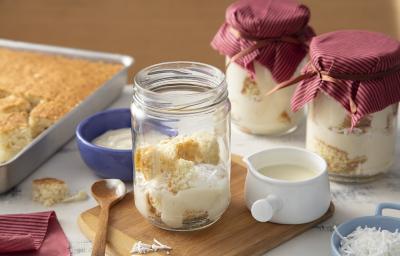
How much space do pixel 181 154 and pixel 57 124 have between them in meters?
0.40

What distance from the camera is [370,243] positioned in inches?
44.7

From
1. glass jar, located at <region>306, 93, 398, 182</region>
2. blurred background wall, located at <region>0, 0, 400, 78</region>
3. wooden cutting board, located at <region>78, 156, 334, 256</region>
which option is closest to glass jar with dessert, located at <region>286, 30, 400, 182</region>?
glass jar, located at <region>306, 93, 398, 182</region>

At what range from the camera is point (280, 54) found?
4.97 feet

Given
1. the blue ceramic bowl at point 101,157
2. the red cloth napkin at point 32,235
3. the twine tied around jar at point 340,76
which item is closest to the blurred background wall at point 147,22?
the blue ceramic bowl at point 101,157

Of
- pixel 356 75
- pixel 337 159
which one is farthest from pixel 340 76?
pixel 337 159

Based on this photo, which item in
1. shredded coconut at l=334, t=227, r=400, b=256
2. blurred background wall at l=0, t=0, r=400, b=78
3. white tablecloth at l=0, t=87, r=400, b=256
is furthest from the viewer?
blurred background wall at l=0, t=0, r=400, b=78

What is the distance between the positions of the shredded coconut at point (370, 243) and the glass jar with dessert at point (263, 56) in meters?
0.44

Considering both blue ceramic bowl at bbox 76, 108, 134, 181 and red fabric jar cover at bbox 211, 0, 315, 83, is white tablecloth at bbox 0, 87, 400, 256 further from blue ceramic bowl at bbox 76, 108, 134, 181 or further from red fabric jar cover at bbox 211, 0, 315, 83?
red fabric jar cover at bbox 211, 0, 315, 83

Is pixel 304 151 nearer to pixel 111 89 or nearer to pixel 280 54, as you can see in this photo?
pixel 280 54

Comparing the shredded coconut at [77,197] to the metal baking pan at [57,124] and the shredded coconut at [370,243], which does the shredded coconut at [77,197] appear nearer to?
the metal baking pan at [57,124]

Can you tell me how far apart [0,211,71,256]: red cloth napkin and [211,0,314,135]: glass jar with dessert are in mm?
468

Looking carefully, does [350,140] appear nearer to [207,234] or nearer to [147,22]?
[207,234]

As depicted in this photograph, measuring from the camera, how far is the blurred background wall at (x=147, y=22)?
9.53ft

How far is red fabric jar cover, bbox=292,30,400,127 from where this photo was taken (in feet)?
4.32
